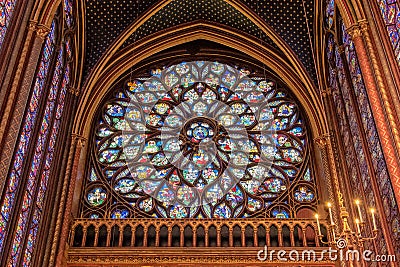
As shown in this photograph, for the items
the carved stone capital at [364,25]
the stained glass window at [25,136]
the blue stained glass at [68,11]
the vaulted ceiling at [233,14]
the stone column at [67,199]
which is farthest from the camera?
the vaulted ceiling at [233,14]

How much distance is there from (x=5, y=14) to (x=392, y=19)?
746 cm

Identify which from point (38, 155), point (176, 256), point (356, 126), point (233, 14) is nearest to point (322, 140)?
point (356, 126)

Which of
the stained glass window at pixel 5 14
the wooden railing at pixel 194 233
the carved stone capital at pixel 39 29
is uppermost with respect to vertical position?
the carved stone capital at pixel 39 29

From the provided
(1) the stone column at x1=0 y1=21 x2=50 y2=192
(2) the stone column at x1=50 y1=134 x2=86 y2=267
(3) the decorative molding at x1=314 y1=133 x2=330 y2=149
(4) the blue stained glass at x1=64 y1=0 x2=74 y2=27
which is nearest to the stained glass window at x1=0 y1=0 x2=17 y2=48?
(1) the stone column at x1=0 y1=21 x2=50 y2=192

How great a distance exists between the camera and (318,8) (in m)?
15.7

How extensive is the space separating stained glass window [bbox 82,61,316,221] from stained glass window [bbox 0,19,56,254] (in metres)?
3.83

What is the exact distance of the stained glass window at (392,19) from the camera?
10.7 m

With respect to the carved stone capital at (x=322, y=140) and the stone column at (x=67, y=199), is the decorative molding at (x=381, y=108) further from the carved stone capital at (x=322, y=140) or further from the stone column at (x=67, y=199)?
the stone column at (x=67, y=199)

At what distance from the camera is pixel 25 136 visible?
1188cm

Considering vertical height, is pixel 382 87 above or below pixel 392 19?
below

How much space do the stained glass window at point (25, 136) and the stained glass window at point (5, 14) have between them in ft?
5.38

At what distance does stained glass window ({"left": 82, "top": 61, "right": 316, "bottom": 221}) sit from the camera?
15555mm

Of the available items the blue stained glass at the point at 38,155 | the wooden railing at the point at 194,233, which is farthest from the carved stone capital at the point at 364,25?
the blue stained glass at the point at 38,155

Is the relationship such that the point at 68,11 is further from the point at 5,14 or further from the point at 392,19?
the point at 392,19
